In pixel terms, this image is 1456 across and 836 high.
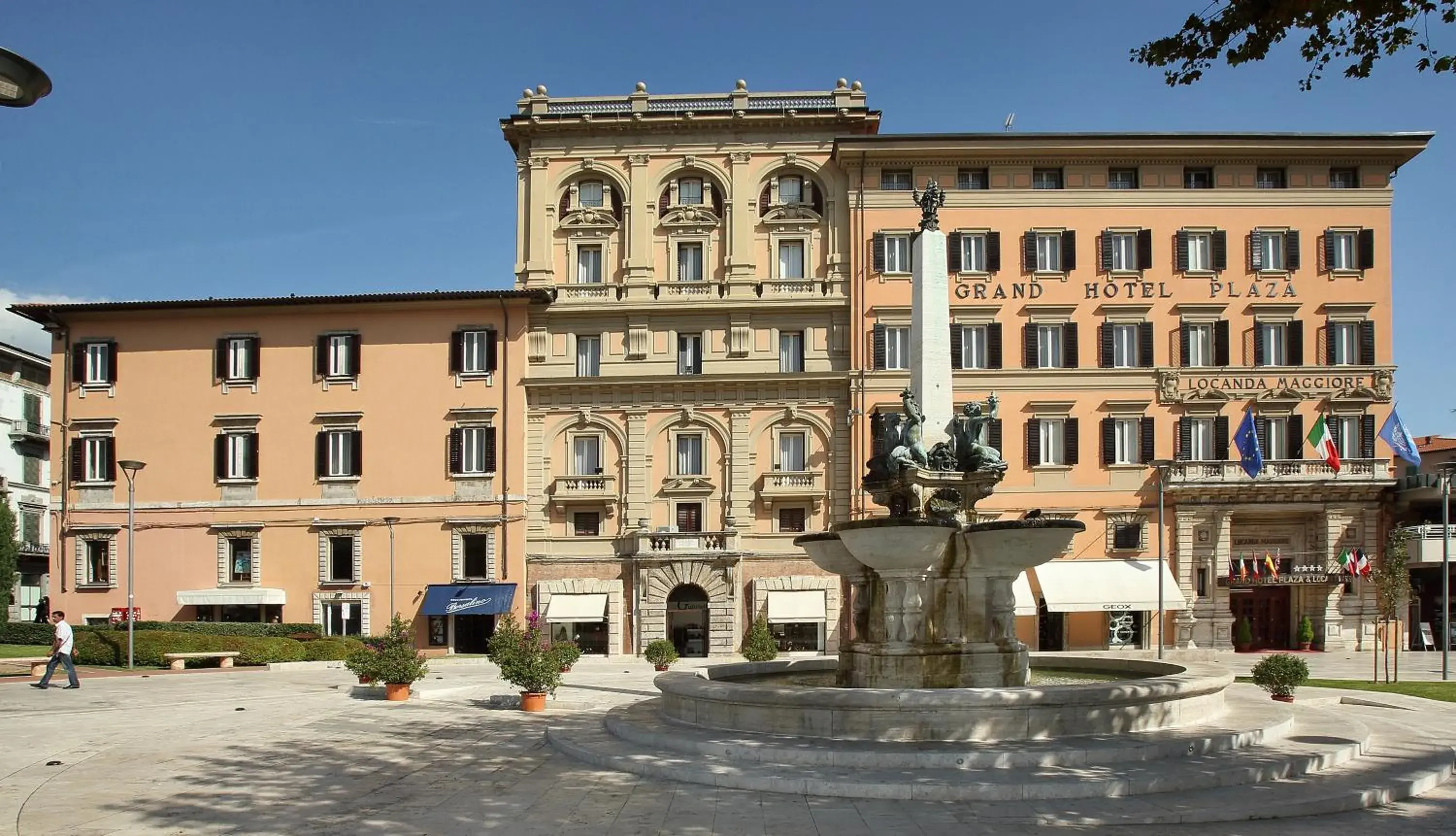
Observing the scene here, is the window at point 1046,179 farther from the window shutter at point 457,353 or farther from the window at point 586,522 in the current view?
the window shutter at point 457,353

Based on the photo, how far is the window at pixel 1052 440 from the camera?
45344 mm

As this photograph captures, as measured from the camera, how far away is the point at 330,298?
4653 cm

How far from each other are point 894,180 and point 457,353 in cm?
A: 1756

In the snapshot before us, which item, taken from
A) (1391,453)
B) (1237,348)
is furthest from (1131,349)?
(1391,453)

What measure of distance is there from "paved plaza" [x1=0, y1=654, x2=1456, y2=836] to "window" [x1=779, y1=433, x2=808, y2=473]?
23.3 metres

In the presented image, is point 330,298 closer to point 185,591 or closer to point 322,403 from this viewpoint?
point 322,403

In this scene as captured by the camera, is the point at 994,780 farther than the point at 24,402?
No

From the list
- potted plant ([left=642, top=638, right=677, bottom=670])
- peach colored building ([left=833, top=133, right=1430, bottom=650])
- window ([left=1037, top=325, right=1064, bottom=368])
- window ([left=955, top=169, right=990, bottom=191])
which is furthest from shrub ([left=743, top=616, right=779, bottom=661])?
window ([left=955, top=169, right=990, bottom=191])

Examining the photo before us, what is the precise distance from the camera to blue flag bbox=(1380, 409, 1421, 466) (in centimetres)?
3888

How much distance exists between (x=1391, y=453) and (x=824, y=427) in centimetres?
2056

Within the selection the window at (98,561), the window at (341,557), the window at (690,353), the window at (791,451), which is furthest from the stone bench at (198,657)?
the window at (791,451)

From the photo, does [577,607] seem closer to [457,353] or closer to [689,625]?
[689,625]

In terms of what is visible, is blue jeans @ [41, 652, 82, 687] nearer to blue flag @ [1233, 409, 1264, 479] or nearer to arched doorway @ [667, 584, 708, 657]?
arched doorway @ [667, 584, 708, 657]

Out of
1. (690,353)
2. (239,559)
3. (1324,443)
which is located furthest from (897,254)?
(239,559)
